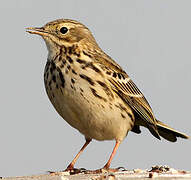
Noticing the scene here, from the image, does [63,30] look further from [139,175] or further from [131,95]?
[139,175]

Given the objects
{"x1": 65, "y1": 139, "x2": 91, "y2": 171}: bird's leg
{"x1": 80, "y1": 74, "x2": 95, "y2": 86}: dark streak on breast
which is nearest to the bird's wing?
{"x1": 80, "y1": 74, "x2": 95, "y2": 86}: dark streak on breast

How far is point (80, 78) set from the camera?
9430 mm

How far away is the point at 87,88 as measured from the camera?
9430mm

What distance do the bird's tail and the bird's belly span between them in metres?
1.38

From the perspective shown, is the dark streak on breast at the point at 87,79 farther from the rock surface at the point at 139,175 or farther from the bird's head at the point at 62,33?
the rock surface at the point at 139,175

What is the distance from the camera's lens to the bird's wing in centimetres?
1020

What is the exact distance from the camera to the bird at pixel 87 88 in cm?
945

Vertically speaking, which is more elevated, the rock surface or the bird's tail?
the rock surface

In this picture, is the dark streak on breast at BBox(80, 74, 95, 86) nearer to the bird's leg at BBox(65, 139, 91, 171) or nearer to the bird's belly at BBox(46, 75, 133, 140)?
the bird's belly at BBox(46, 75, 133, 140)

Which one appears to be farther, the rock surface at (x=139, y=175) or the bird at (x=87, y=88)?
the bird at (x=87, y=88)

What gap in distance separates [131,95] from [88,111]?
1.49m

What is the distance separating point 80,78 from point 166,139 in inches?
117

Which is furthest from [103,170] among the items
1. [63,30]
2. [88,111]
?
[63,30]

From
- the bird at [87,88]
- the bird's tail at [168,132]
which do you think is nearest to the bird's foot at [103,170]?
the bird at [87,88]
